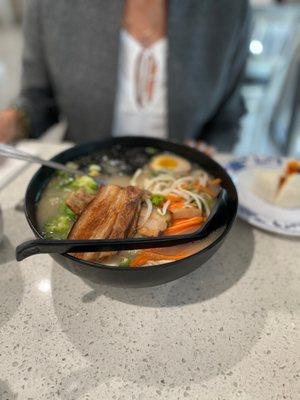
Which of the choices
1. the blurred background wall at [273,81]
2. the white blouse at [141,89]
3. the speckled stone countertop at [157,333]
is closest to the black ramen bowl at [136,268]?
the speckled stone countertop at [157,333]

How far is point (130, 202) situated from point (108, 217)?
65 millimetres

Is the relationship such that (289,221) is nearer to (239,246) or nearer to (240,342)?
(239,246)

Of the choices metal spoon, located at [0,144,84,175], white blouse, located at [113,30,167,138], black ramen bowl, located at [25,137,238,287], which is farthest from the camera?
white blouse, located at [113,30,167,138]

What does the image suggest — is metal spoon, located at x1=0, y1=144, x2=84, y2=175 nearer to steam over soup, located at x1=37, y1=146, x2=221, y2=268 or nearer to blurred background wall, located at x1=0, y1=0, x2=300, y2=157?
steam over soup, located at x1=37, y1=146, x2=221, y2=268

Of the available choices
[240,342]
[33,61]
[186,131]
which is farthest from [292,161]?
[33,61]

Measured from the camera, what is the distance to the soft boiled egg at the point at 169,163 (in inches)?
41.1

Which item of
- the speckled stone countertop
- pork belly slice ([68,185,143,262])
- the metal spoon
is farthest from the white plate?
the metal spoon

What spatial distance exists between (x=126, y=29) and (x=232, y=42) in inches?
19.9

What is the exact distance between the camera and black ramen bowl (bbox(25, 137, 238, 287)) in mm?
660

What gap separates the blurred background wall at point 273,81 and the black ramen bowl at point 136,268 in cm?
130

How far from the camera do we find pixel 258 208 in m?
1.06

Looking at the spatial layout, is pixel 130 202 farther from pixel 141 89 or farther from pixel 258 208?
pixel 141 89

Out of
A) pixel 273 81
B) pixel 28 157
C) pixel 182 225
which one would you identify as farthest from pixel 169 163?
pixel 273 81

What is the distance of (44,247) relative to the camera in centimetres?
63
